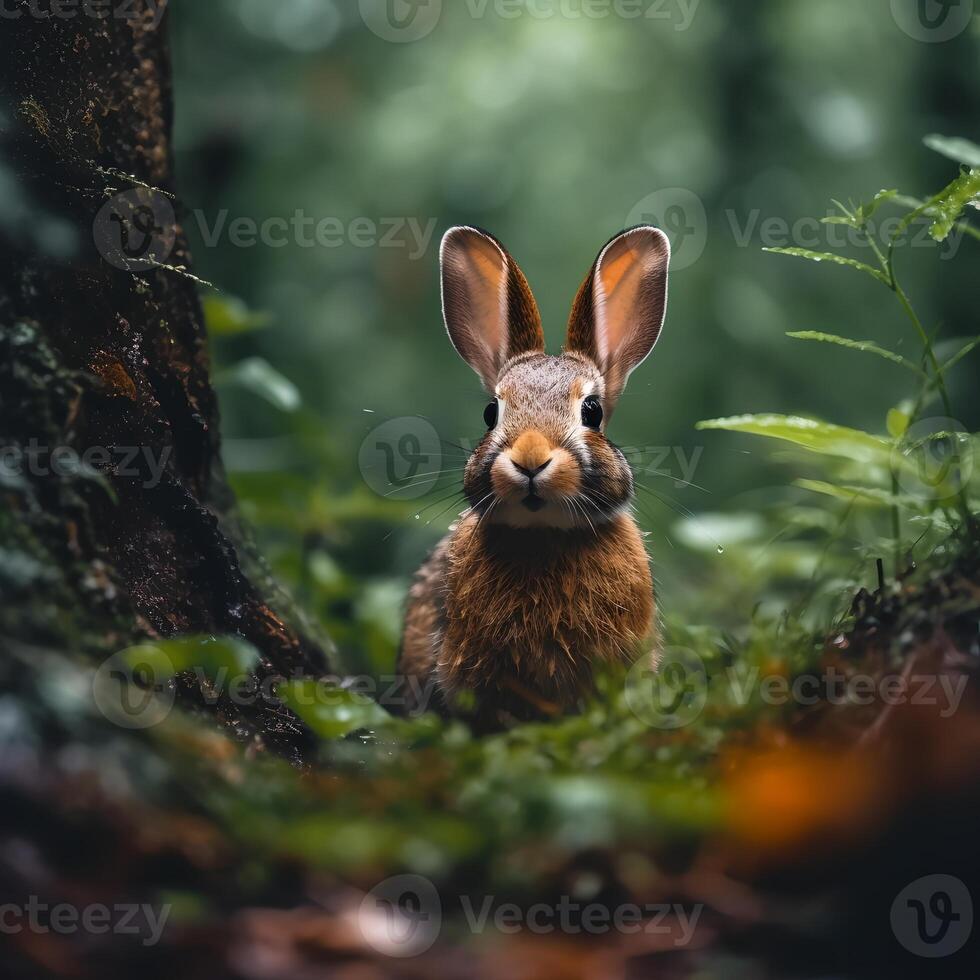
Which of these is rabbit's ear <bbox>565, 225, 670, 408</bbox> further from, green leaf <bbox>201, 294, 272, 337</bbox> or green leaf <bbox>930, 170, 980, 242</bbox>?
green leaf <bbox>201, 294, 272, 337</bbox>

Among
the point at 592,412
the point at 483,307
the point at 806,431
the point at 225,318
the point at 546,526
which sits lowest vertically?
the point at 806,431

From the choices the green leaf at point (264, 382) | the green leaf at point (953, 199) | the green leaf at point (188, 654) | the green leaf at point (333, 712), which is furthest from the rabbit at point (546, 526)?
the green leaf at point (953, 199)

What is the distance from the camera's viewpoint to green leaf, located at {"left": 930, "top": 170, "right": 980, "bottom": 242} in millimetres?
2643

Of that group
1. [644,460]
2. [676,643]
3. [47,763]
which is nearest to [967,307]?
[644,460]

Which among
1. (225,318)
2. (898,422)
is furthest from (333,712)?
(225,318)

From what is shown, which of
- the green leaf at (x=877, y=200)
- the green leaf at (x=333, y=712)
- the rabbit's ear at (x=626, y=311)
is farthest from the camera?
the rabbit's ear at (x=626, y=311)

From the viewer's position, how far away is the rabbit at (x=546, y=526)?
3.29 m

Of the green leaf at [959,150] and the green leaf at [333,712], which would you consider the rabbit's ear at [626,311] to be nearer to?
the green leaf at [959,150]

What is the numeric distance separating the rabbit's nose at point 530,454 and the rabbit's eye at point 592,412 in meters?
0.35

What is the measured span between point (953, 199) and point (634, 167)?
13.8 ft

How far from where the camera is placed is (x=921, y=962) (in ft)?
5.49

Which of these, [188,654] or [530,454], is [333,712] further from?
[530,454]

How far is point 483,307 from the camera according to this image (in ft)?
13.1

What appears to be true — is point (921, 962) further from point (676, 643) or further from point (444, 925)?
point (676, 643)
